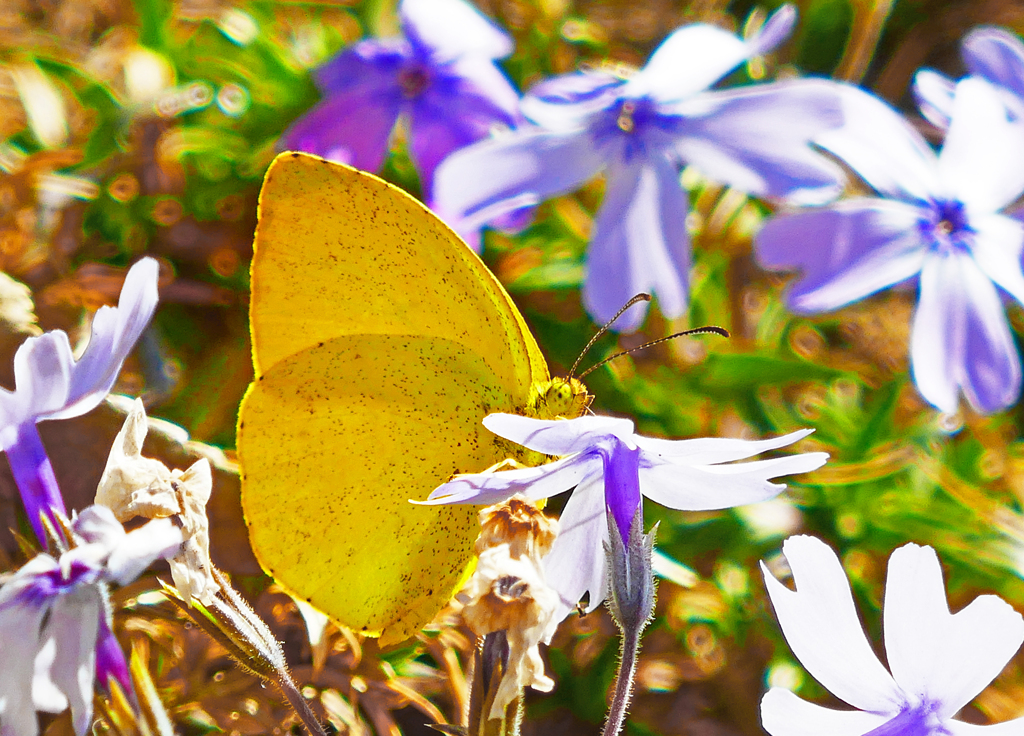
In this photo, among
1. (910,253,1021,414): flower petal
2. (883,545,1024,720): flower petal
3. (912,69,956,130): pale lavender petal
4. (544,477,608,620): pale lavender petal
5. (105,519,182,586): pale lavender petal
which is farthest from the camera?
(912,69,956,130): pale lavender petal

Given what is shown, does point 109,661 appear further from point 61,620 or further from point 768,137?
point 768,137

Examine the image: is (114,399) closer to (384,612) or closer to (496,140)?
(384,612)

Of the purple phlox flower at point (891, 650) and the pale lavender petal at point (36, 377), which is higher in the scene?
the pale lavender petal at point (36, 377)

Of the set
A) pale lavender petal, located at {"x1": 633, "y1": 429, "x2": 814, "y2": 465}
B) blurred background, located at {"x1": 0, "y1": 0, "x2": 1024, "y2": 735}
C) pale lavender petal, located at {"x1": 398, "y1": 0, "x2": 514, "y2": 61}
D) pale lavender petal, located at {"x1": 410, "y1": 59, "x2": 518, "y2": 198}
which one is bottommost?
blurred background, located at {"x1": 0, "y1": 0, "x2": 1024, "y2": 735}

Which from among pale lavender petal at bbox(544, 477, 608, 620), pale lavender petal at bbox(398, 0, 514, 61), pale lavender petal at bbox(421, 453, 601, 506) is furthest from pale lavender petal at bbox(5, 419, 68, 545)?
pale lavender petal at bbox(398, 0, 514, 61)

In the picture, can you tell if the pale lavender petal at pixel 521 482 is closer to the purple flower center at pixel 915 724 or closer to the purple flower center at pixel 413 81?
the purple flower center at pixel 915 724

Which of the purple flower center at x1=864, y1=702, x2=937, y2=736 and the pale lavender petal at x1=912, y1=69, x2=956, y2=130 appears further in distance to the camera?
the pale lavender petal at x1=912, y1=69, x2=956, y2=130

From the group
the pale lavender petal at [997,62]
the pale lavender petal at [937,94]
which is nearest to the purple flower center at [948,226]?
the pale lavender petal at [937,94]

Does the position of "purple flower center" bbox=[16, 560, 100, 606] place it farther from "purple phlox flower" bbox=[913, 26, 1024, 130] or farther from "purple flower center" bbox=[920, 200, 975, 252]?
"purple phlox flower" bbox=[913, 26, 1024, 130]
